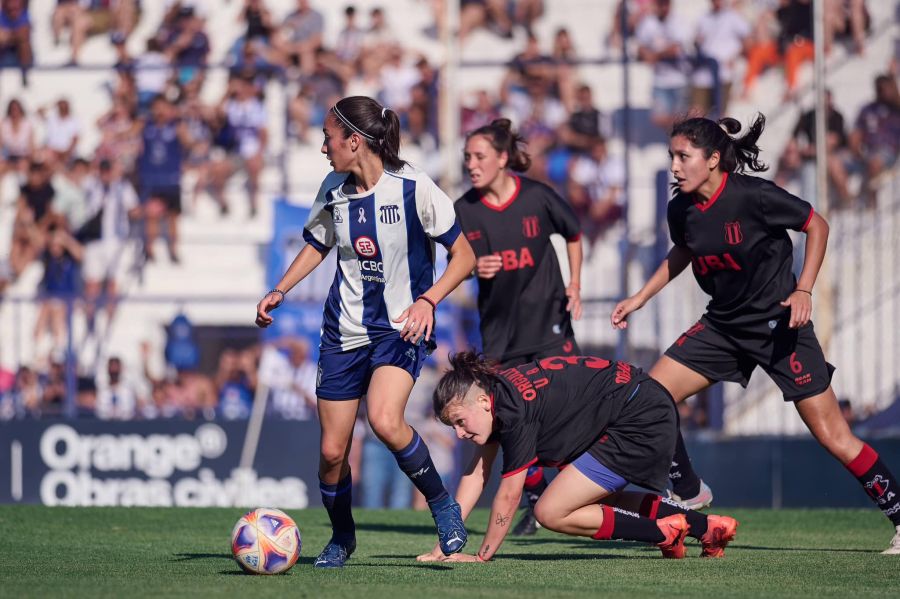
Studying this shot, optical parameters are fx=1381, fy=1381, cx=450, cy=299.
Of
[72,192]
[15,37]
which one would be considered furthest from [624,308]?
[15,37]

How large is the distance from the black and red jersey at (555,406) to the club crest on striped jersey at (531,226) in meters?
1.75

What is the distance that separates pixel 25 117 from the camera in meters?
16.1

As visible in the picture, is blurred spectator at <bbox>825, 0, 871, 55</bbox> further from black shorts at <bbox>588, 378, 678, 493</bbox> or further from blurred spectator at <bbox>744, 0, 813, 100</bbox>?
black shorts at <bbox>588, 378, 678, 493</bbox>

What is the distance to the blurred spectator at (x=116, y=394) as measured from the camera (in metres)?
13.2

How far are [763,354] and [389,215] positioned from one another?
217 centimetres

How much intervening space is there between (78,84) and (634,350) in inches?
329

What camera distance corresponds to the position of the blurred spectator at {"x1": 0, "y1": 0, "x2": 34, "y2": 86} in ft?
54.3

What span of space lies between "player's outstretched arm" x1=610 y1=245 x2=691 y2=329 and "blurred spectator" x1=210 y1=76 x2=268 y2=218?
9042 mm

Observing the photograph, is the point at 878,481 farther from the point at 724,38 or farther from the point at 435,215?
the point at 724,38

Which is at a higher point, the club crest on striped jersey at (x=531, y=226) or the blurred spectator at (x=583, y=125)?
the blurred spectator at (x=583, y=125)

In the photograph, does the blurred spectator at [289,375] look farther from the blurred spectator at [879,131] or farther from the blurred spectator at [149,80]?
the blurred spectator at [879,131]

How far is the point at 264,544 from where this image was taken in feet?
19.6

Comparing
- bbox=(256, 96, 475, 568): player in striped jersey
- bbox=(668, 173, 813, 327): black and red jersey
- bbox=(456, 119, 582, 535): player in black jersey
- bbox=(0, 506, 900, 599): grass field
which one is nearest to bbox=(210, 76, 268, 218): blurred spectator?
bbox=(0, 506, 900, 599): grass field

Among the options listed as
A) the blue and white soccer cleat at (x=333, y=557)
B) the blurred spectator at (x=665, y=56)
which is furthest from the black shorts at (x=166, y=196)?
the blue and white soccer cleat at (x=333, y=557)
